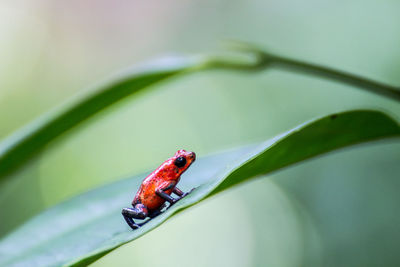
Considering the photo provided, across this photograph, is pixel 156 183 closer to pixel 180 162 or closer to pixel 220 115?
pixel 180 162

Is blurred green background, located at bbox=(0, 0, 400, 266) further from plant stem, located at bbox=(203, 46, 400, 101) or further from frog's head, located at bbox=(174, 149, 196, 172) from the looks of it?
frog's head, located at bbox=(174, 149, 196, 172)

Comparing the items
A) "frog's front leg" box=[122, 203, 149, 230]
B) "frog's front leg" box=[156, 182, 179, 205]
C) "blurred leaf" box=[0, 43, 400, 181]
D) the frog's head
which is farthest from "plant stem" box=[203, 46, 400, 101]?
"frog's front leg" box=[122, 203, 149, 230]

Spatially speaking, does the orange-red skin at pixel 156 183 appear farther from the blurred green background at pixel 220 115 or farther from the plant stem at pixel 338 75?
the blurred green background at pixel 220 115

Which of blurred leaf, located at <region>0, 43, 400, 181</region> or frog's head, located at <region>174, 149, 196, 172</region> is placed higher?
blurred leaf, located at <region>0, 43, 400, 181</region>

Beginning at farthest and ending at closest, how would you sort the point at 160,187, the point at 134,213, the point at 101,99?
the point at 101,99 → the point at 160,187 → the point at 134,213

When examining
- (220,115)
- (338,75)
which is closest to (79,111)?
(338,75)

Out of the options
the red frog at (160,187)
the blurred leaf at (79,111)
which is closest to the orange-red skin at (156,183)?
the red frog at (160,187)

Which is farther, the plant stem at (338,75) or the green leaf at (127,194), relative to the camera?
the plant stem at (338,75)
